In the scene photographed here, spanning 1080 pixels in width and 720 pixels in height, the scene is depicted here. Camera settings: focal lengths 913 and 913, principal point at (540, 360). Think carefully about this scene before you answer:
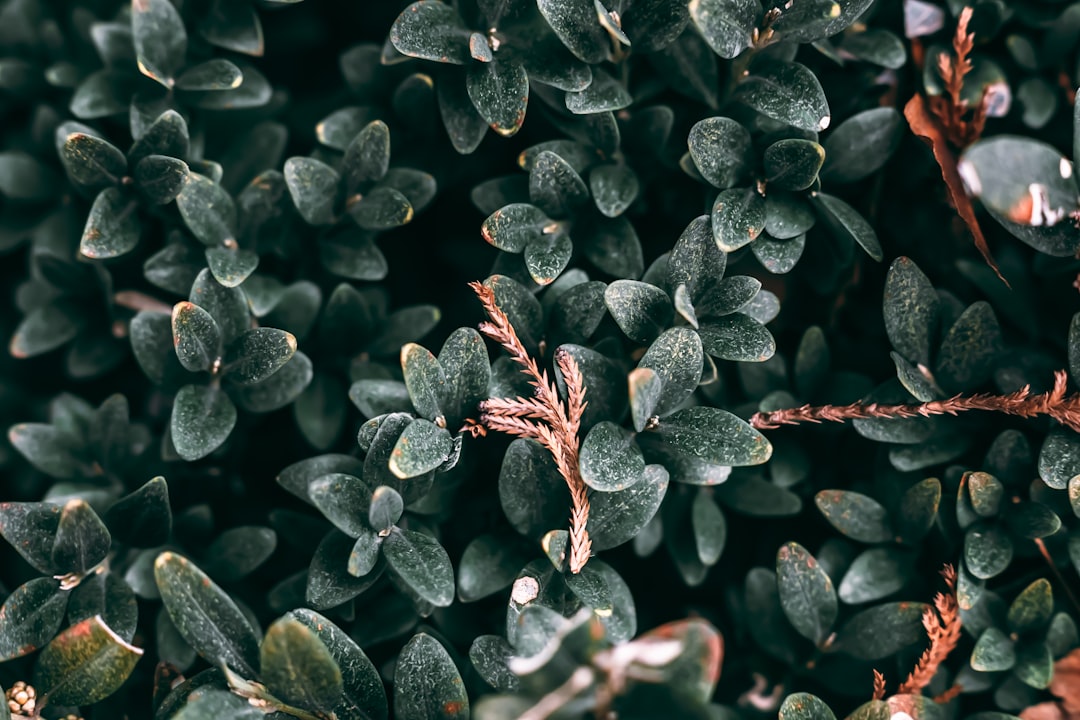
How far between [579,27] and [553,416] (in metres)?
0.51

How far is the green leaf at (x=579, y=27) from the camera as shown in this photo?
1.16 metres

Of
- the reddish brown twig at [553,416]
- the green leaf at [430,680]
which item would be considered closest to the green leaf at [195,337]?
the reddish brown twig at [553,416]

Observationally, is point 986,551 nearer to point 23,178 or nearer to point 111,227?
point 111,227

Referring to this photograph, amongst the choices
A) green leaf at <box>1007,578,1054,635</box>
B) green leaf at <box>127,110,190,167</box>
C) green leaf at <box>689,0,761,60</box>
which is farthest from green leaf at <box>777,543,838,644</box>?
green leaf at <box>127,110,190,167</box>

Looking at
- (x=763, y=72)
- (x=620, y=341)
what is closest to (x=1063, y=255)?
(x=763, y=72)

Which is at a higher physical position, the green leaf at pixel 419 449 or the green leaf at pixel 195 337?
the green leaf at pixel 195 337

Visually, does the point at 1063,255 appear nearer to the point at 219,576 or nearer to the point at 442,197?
the point at 442,197

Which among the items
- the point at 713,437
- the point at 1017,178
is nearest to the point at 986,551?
the point at 713,437

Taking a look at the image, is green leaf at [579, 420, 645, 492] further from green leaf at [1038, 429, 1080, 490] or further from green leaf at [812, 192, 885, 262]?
green leaf at [1038, 429, 1080, 490]

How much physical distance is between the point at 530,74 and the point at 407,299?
0.42 meters

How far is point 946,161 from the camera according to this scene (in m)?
1.29

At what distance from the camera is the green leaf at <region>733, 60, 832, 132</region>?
1177mm

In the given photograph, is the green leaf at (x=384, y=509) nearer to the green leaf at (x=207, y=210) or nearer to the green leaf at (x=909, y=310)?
the green leaf at (x=207, y=210)

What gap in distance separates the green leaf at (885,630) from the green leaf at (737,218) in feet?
1.70
